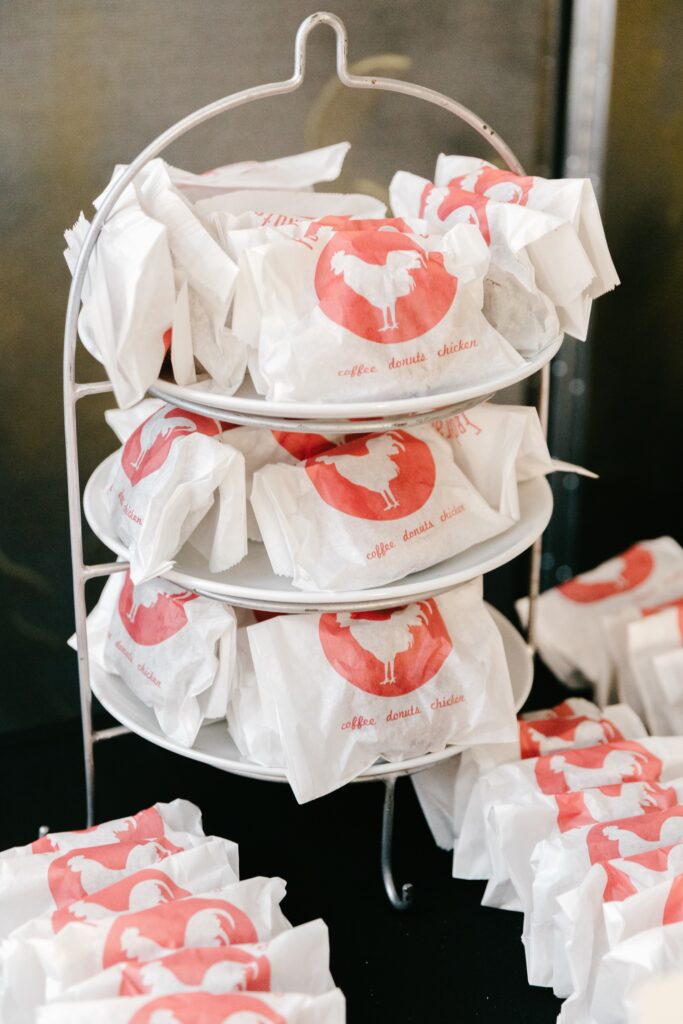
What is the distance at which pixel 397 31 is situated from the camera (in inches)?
73.0

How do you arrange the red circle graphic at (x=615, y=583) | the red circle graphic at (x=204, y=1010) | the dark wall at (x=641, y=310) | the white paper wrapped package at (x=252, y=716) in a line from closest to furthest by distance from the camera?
1. the red circle graphic at (x=204, y=1010)
2. the white paper wrapped package at (x=252, y=716)
3. the dark wall at (x=641, y=310)
4. the red circle graphic at (x=615, y=583)

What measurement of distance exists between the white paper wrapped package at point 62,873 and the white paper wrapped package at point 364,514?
0.40 metres

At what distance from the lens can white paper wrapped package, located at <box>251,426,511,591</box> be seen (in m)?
1.39

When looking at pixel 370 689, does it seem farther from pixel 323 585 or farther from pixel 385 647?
pixel 323 585

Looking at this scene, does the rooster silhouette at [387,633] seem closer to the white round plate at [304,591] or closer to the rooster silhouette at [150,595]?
the white round plate at [304,591]

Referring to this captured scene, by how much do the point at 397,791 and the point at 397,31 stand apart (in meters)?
1.23

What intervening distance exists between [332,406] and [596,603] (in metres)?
1.01

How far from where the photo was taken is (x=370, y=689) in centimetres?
145

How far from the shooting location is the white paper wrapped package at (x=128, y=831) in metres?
1.48

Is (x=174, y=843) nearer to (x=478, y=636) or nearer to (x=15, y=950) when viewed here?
(x=15, y=950)

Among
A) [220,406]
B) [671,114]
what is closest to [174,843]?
[220,406]

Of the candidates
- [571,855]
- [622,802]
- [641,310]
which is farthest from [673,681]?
[641,310]

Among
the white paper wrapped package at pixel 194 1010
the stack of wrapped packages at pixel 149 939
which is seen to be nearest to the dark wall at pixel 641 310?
the stack of wrapped packages at pixel 149 939

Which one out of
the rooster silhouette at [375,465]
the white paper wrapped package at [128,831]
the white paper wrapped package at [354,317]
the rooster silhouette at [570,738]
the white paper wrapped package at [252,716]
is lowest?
the white paper wrapped package at [128,831]
